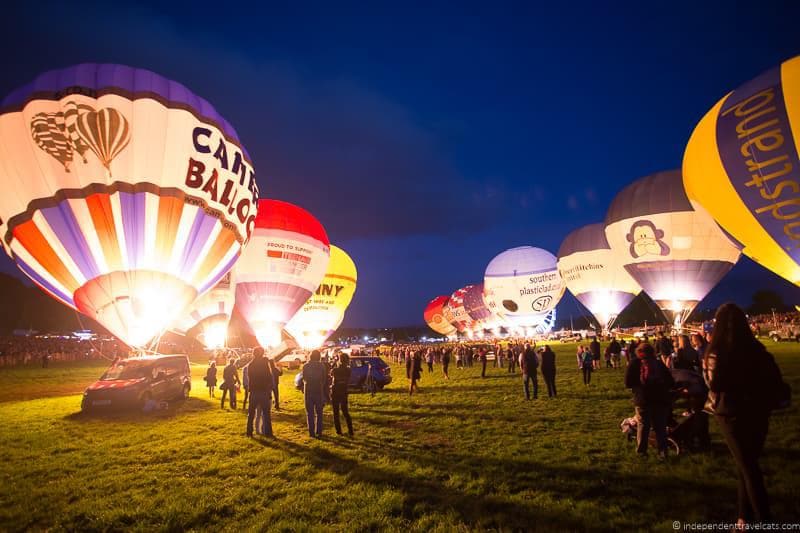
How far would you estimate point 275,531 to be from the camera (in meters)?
4.09

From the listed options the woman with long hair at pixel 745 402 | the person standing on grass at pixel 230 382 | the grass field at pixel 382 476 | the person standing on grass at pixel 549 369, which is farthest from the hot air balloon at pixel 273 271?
the woman with long hair at pixel 745 402

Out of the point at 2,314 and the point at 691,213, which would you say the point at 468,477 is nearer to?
the point at 691,213

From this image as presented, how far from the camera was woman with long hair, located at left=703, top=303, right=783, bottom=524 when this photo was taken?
10.9 ft

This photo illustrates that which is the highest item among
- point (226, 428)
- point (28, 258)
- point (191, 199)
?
point (191, 199)

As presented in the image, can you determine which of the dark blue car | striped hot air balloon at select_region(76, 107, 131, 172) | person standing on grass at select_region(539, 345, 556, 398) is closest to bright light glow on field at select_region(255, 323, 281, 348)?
the dark blue car

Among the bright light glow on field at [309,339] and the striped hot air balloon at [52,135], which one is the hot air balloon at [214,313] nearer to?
the bright light glow on field at [309,339]

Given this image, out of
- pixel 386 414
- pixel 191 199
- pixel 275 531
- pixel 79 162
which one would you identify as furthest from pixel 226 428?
pixel 79 162

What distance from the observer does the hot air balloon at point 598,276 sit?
3172 centimetres

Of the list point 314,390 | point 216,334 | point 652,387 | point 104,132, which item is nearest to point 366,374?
point 314,390

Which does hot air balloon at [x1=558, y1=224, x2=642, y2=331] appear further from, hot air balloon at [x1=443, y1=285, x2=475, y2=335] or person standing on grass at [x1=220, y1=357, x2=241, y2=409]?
hot air balloon at [x1=443, y1=285, x2=475, y2=335]

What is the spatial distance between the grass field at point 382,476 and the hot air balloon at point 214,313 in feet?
49.0

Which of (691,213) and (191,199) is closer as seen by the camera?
(191,199)

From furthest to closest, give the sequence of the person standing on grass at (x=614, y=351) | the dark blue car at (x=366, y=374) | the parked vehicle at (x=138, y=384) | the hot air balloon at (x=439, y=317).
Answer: the hot air balloon at (x=439, y=317) < the person standing on grass at (x=614, y=351) < the dark blue car at (x=366, y=374) < the parked vehicle at (x=138, y=384)

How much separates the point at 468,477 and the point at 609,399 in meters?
7.50
